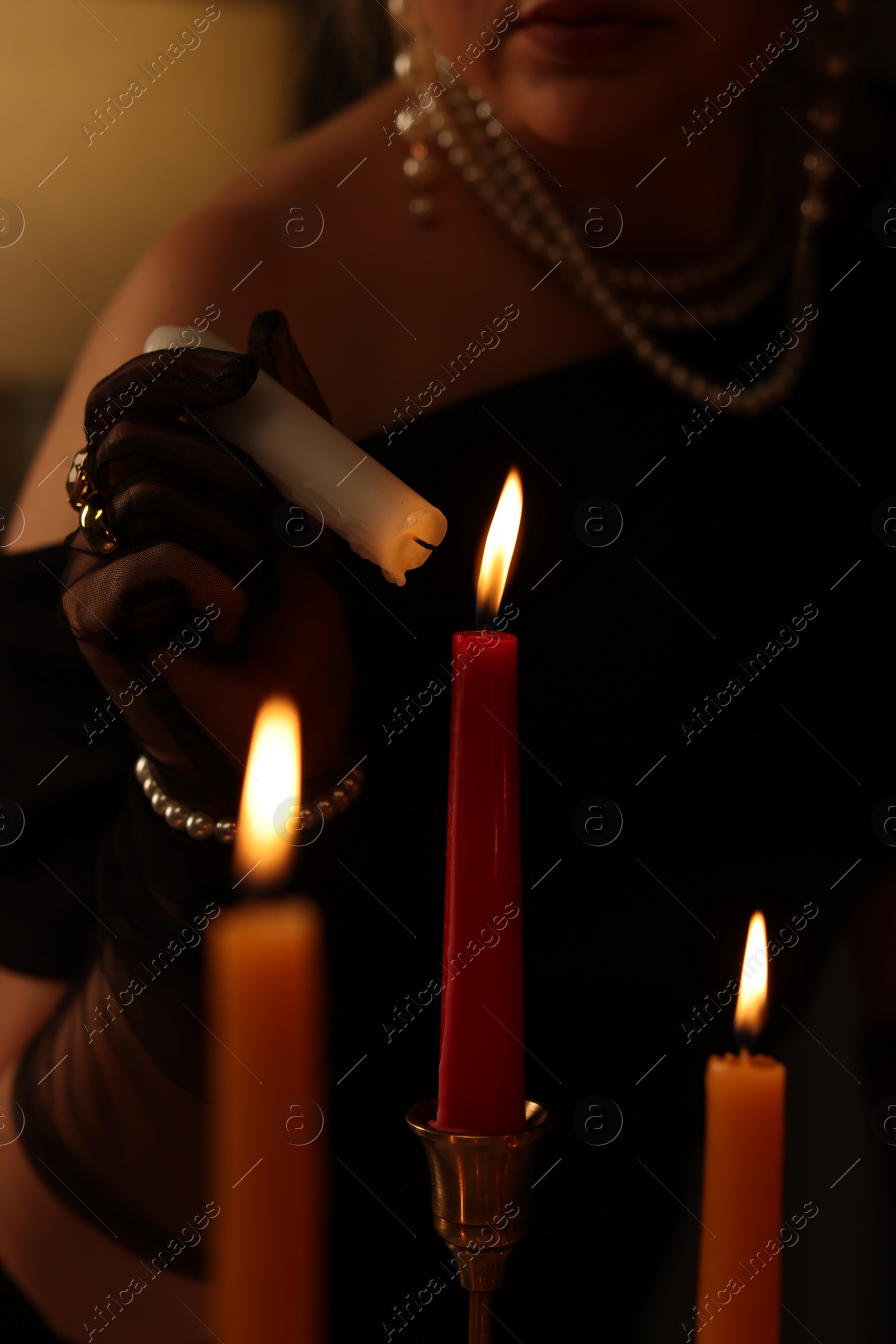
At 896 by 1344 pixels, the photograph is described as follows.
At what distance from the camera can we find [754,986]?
0.76 feet

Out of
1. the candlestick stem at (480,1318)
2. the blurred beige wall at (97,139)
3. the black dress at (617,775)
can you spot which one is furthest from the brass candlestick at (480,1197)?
the blurred beige wall at (97,139)

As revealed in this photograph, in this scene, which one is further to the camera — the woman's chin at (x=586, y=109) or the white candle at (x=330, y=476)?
the woman's chin at (x=586, y=109)

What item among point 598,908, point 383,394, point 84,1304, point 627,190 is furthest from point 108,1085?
point 627,190

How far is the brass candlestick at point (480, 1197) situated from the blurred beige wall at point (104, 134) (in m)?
0.87

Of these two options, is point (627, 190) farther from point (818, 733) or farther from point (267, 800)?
point (267, 800)

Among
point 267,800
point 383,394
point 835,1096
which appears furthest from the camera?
point 835,1096

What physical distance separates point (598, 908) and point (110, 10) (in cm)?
80

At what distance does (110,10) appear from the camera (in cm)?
85

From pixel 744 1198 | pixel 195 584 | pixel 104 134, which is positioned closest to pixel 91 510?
pixel 195 584

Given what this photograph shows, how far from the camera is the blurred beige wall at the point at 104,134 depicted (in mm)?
852

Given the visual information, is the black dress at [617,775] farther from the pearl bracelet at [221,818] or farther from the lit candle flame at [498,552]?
the lit candle flame at [498,552]

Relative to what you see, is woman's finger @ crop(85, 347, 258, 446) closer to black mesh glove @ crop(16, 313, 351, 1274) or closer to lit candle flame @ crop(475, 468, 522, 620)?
black mesh glove @ crop(16, 313, 351, 1274)

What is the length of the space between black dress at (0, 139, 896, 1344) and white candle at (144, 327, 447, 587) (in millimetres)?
257

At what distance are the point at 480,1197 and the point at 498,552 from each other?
0.13 m
